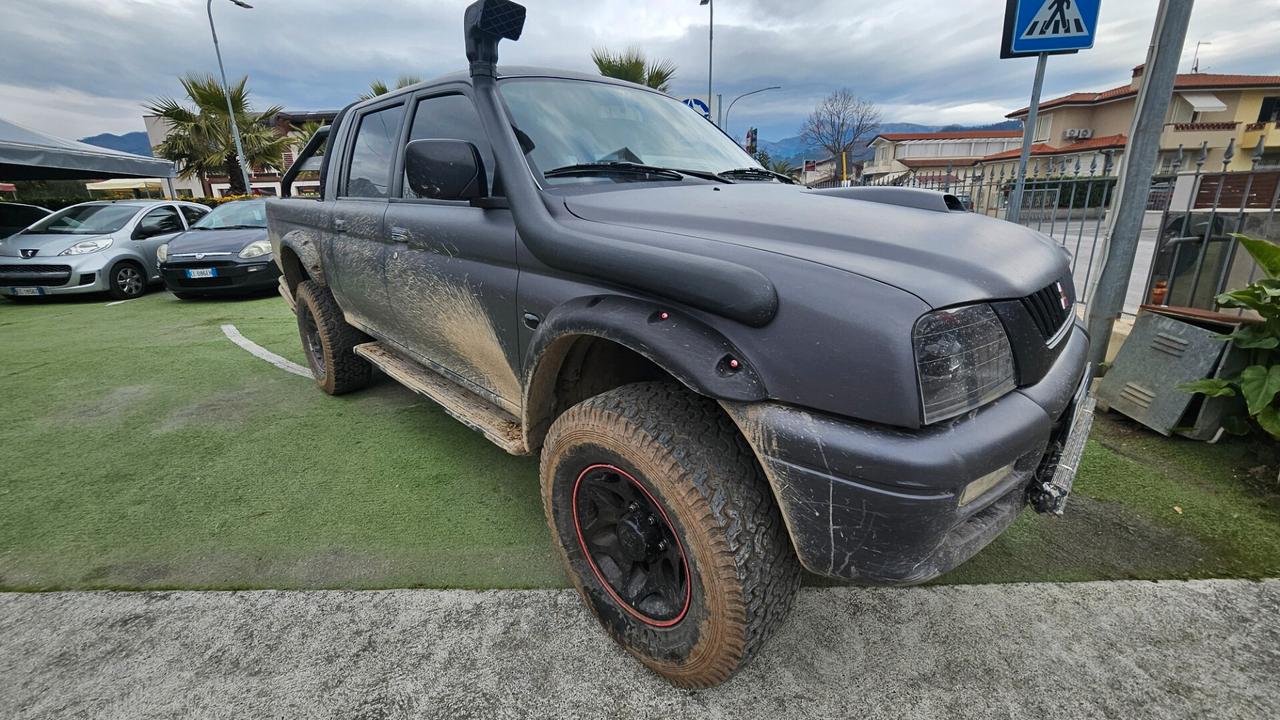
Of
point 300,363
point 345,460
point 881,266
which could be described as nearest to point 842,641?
point 881,266

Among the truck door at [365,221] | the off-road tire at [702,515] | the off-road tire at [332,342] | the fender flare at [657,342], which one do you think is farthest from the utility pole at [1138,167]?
the off-road tire at [332,342]

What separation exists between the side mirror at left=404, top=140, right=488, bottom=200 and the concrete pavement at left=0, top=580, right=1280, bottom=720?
151 centimetres

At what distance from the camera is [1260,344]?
2.80m

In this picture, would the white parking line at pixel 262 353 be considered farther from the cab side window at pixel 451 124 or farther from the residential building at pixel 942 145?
the residential building at pixel 942 145

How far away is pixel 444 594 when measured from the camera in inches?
88.4

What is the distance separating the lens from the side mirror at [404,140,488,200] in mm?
1964

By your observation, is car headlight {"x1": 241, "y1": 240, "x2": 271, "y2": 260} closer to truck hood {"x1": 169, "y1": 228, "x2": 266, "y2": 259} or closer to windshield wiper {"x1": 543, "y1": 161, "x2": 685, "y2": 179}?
truck hood {"x1": 169, "y1": 228, "x2": 266, "y2": 259}

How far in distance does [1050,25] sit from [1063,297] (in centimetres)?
287

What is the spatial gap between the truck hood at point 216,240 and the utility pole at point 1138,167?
9908mm

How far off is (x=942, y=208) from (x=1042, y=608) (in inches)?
58.0

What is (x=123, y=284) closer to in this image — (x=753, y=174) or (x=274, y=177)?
(x=753, y=174)

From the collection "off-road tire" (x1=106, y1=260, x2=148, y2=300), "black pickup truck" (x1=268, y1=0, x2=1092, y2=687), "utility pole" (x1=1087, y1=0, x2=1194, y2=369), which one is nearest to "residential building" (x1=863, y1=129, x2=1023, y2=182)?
"off-road tire" (x1=106, y1=260, x2=148, y2=300)

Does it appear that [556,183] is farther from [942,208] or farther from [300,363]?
[300,363]

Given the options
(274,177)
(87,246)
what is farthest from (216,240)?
(274,177)
